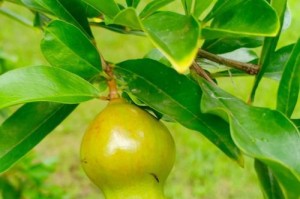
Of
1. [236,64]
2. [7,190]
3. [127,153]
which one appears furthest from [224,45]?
[7,190]

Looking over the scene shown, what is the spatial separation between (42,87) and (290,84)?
0.30 m

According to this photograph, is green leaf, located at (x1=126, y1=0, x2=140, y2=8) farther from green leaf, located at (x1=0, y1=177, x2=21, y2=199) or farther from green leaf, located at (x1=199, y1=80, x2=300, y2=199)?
green leaf, located at (x1=0, y1=177, x2=21, y2=199)

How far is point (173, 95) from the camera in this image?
0.75m

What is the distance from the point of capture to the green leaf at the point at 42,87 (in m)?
0.67

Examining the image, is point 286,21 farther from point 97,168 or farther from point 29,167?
point 29,167

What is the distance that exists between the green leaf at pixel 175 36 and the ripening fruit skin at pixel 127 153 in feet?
0.38

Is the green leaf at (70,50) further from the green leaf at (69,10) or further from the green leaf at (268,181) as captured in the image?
the green leaf at (268,181)

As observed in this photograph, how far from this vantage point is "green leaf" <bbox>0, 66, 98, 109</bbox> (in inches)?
26.5

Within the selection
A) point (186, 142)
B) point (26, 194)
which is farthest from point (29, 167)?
point (186, 142)

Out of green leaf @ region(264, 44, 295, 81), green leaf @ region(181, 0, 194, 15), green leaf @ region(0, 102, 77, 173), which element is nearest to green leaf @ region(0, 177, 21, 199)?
green leaf @ region(0, 102, 77, 173)

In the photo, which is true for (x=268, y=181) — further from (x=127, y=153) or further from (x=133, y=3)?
(x=133, y=3)

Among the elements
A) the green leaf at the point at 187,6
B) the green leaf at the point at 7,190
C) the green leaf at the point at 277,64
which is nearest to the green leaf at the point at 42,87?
the green leaf at the point at 187,6

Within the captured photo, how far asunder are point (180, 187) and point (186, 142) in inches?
13.2

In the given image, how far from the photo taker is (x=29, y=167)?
5.72 ft
